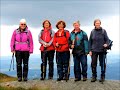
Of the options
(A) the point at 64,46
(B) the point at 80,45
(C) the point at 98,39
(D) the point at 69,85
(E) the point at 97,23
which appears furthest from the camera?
(A) the point at 64,46

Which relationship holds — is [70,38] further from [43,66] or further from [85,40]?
[43,66]

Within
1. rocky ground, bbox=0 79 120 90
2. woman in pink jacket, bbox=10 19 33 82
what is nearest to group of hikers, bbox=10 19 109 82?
woman in pink jacket, bbox=10 19 33 82

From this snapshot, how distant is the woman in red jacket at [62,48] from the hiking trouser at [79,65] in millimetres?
422

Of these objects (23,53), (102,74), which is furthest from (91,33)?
(23,53)

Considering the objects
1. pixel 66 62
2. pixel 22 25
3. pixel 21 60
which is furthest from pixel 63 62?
pixel 22 25

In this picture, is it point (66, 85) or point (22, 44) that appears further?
point (22, 44)

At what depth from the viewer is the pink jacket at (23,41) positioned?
67.3ft

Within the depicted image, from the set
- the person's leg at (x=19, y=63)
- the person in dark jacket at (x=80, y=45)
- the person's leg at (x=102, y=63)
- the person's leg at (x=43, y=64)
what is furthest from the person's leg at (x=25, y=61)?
the person's leg at (x=102, y=63)

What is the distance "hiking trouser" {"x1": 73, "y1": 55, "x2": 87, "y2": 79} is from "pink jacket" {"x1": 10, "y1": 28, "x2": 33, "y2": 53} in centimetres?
232

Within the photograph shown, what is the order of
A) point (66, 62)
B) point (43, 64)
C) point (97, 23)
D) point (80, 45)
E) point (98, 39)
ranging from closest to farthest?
point (97, 23)
point (98, 39)
point (80, 45)
point (66, 62)
point (43, 64)

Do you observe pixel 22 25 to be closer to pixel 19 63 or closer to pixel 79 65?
pixel 19 63

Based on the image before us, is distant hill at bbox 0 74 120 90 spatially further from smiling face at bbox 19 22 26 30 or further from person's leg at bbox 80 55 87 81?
smiling face at bbox 19 22 26 30

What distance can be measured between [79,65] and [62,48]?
1220 millimetres

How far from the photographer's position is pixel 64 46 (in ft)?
67.2
